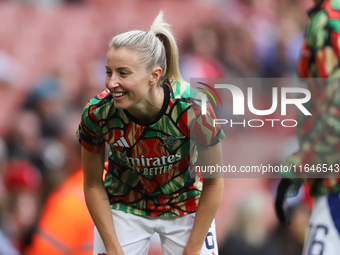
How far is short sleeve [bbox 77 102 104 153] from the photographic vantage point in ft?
5.65

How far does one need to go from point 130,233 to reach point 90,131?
1.82 feet

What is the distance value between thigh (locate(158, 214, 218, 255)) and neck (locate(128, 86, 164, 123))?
0.55 metres

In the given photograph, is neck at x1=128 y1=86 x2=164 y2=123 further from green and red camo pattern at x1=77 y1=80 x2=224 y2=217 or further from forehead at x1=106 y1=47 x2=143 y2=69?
forehead at x1=106 y1=47 x2=143 y2=69

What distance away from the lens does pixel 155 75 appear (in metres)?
1.68

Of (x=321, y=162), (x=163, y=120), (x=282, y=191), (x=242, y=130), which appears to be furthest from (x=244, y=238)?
(x=163, y=120)

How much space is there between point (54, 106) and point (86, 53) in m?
0.68

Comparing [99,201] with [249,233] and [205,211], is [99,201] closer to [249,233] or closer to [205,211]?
[205,211]

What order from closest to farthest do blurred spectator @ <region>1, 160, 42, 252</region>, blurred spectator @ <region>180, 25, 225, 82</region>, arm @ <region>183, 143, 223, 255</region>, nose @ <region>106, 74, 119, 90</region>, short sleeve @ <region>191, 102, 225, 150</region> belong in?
nose @ <region>106, 74, 119, 90</region>
short sleeve @ <region>191, 102, 225, 150</region>
arm @ <region>183, 143, 223, 255</region>
blurred spectator @ <region>1, 160, 42, 252</region>
blurred spectator @ <region>180, 25, 225, 82</region>

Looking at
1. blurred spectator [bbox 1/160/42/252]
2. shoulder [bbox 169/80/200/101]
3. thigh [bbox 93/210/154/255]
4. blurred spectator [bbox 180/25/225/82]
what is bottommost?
thigh [bbox 93/210/154/255]

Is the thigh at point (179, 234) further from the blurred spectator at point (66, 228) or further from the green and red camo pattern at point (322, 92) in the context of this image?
the blurred spectator at point (66, 228)

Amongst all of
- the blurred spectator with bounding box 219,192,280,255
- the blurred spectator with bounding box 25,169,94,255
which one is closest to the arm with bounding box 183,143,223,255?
the blurred spectator with bounding box 25,169,94,255

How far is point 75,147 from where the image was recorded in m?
3.78

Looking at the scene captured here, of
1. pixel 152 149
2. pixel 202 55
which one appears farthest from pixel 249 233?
pixel 152 149

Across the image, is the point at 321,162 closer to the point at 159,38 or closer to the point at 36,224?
the point at 159,38
